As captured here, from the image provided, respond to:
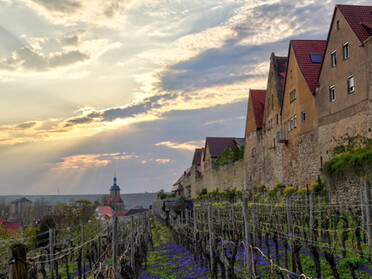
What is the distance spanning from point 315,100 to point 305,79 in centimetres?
260

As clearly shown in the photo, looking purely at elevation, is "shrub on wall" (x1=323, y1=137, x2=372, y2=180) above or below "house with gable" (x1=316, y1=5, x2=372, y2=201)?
below

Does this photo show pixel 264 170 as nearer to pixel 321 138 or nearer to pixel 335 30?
pixel 321 138

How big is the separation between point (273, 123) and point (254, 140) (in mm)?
6914

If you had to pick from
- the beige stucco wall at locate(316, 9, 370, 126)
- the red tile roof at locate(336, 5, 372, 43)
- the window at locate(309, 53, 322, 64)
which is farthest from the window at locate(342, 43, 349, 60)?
the window at locate(309, 53, 322, 64)

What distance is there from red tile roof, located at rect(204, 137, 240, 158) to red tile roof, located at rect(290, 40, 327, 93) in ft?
119

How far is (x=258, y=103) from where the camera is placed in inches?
2151

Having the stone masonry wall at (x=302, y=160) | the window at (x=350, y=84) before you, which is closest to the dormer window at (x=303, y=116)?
the stone masonry wall at (x=302, y=160)

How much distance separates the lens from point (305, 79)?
36.6 m

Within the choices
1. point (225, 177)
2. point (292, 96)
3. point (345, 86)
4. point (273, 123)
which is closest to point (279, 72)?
point (273, 123)

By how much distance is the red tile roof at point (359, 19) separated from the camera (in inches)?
1130

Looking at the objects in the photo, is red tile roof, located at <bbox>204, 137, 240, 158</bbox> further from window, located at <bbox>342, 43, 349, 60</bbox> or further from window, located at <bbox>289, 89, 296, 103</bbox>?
window, located at <bbox>342, 43, 349, 60</bbox>

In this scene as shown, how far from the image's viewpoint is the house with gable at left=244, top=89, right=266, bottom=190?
50781mm

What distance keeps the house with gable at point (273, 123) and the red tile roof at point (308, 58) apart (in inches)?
208

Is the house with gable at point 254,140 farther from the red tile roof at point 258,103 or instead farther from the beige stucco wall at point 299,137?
the beige stucco wall at point 299,137
